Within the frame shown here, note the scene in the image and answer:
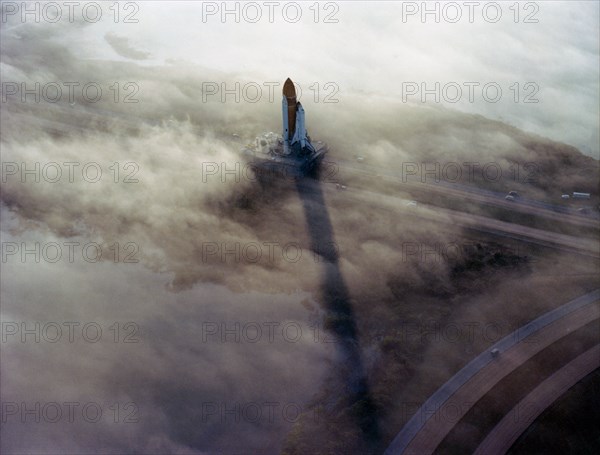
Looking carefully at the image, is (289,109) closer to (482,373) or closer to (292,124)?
(292,124)

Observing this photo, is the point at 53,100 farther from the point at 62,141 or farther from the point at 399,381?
the point at 399,381

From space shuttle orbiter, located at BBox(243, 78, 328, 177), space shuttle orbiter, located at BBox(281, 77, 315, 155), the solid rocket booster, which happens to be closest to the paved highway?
space shuttle orbiter, located at BBox(243, 78, 328, 177)

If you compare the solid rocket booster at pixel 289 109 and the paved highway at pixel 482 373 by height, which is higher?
the solid rocket booster at pixel 289 109

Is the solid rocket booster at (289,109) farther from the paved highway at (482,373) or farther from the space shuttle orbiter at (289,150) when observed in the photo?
the paved highway at (482,373)

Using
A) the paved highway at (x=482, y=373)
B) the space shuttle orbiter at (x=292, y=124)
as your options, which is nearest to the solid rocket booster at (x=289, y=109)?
the space shuttle orbiter at (x=292, y=124)

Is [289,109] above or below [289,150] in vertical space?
above

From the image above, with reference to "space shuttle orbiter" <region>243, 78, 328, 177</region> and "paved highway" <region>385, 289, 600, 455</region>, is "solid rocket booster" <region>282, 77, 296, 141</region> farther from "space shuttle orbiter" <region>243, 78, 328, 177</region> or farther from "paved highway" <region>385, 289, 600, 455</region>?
"paved highway" <region>385, 289, 600, 455</region>

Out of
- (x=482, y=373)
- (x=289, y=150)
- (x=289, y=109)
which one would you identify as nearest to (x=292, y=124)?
(x=289, y=109)

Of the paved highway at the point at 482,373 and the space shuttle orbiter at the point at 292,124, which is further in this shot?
the space shuttle orbiter at the point at 292,124

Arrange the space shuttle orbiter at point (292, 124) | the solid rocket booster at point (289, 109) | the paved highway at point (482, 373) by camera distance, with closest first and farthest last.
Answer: the paved highway at point (482, 373) → the solid rocket booster at point (289, 109) → the space shuttle orbiter at point (292, 124)

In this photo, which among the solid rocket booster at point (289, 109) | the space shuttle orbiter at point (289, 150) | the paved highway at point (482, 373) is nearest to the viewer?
the paved highway at point (482, 373)
